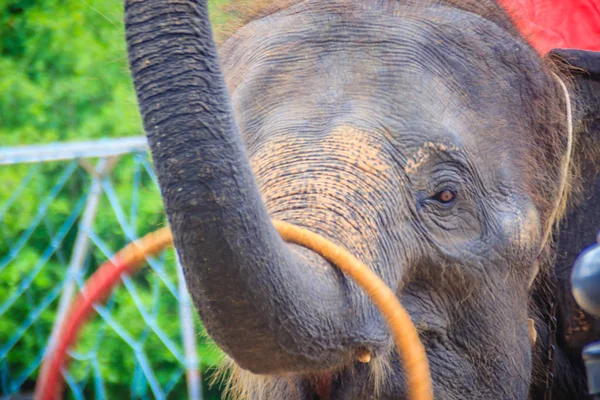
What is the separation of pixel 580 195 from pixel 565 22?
592 millimetres

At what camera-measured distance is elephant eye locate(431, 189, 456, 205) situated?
207cm

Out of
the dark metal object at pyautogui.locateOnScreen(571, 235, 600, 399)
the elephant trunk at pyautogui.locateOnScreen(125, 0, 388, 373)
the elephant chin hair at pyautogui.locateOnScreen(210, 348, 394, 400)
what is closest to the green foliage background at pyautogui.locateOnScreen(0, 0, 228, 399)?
the elephant chin hair at pyautogui.locateOnScreen(210, 348, 394, 400)

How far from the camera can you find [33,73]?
5359mm

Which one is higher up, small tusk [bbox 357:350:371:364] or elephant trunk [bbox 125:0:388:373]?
elephant trunk [bbox 125:0:388:373]

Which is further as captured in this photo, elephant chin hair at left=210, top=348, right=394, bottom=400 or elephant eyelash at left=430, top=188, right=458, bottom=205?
elephant eyelash at left=430, top=188, right=458, bottom=205

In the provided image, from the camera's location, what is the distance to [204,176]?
4.57ft

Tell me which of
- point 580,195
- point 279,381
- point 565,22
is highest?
point 565,22

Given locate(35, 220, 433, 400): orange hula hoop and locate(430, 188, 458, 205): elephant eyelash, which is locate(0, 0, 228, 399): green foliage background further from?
locate(35, 220, 433, 400): orange hula hoop

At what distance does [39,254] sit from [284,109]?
10.2ft

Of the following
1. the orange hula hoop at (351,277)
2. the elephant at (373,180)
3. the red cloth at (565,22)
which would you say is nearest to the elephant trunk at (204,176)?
the elephant at (373,180)

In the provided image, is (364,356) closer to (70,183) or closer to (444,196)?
(444,196)

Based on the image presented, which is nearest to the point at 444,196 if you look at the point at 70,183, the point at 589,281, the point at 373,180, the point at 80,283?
the point at 373,180

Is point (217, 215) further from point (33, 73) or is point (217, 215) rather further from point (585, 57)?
point (33, 73)

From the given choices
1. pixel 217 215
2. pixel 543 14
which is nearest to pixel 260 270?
pixel 217 215
